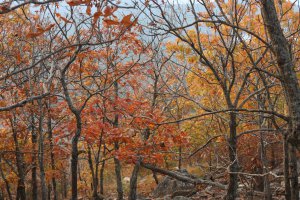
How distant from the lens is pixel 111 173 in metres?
27.4

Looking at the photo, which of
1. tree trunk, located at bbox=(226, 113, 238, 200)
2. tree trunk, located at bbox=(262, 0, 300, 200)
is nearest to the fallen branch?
tree trunk, located at bbox=(226, 113, 238, 200)

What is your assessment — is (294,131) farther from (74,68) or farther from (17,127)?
(17,127)

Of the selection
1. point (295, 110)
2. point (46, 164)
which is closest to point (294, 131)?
point (295, 110)

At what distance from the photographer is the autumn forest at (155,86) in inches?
136

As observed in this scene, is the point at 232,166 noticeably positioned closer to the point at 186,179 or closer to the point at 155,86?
the point at 186,179

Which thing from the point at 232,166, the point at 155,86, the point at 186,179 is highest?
the point at 155,86

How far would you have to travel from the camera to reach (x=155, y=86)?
460 inches

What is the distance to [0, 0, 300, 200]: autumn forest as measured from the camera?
11.3ft

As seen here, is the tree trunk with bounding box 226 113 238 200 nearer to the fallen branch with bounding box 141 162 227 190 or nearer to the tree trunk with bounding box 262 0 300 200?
the fallen branch with bounding box 141 162 227 190

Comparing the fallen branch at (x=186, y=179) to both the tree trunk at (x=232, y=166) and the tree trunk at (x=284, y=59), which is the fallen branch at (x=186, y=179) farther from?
the tree trunk at (x=284, y=59)

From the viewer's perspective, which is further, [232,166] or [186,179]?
[186,179]

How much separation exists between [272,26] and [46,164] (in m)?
15.3

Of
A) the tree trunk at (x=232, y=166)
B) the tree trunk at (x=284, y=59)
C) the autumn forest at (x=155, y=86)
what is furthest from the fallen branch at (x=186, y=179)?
the tree trunk at (x=284, y=59)

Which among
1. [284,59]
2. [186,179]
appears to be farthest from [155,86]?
[284,59]
